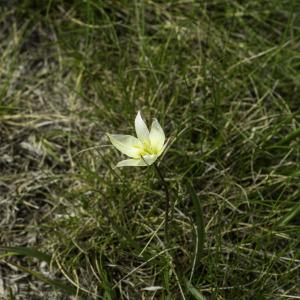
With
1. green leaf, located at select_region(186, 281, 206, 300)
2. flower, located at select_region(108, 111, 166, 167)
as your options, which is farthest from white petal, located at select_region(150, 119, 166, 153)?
green leaf, located at select_region(186, 281, 206, 300)

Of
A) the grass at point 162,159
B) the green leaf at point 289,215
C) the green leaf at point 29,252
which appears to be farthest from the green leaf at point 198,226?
the green leaf at point 29,252

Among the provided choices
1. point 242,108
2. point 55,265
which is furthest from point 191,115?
point 55,265

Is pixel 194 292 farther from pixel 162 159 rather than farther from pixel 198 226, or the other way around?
pixel 162 159

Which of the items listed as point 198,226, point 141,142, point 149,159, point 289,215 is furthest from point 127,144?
point 289,215

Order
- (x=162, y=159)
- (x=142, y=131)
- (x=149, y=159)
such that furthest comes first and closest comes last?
1. (x=162, y=159)
2. (x=142, y=131)
3. (x=149, y=159)

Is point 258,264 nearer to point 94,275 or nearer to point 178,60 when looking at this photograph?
point 94,275

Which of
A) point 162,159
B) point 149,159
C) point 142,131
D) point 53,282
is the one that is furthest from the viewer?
point 162,159
